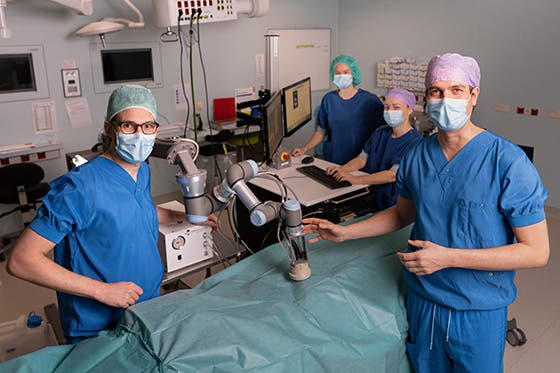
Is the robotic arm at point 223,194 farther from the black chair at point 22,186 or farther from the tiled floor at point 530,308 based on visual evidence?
the black chair at point 22,186

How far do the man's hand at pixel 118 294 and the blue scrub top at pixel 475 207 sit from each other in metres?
0.87

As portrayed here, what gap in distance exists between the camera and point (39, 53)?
3.95m

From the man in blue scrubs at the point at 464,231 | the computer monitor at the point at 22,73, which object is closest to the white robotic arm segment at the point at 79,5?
the computer monitor at the point at 22,73

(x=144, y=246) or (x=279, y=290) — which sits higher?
(x=144, y=246)

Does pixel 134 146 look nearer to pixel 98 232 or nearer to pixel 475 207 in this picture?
pixel 98 232

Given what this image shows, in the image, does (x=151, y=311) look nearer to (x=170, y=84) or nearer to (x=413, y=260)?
(x=413, y=260)

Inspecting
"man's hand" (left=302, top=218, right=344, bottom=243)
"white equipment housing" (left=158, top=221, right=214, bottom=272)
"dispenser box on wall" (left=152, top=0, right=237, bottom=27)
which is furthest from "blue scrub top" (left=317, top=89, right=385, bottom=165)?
"man's hand" (left=302, top=218, right=344, bottom=243)

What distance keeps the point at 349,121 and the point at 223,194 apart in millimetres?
2135

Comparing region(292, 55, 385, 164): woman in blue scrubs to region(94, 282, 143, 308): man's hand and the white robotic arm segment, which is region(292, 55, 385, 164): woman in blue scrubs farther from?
region(94, 282, 143, 308): man's hand

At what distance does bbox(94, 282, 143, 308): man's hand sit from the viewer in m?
1.41

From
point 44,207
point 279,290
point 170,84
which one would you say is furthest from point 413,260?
point 170,84

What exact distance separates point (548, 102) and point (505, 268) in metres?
3.40

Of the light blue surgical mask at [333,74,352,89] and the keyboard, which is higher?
the light blue surgical mask at [333,74,352,89]

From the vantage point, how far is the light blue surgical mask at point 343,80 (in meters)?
3.37
